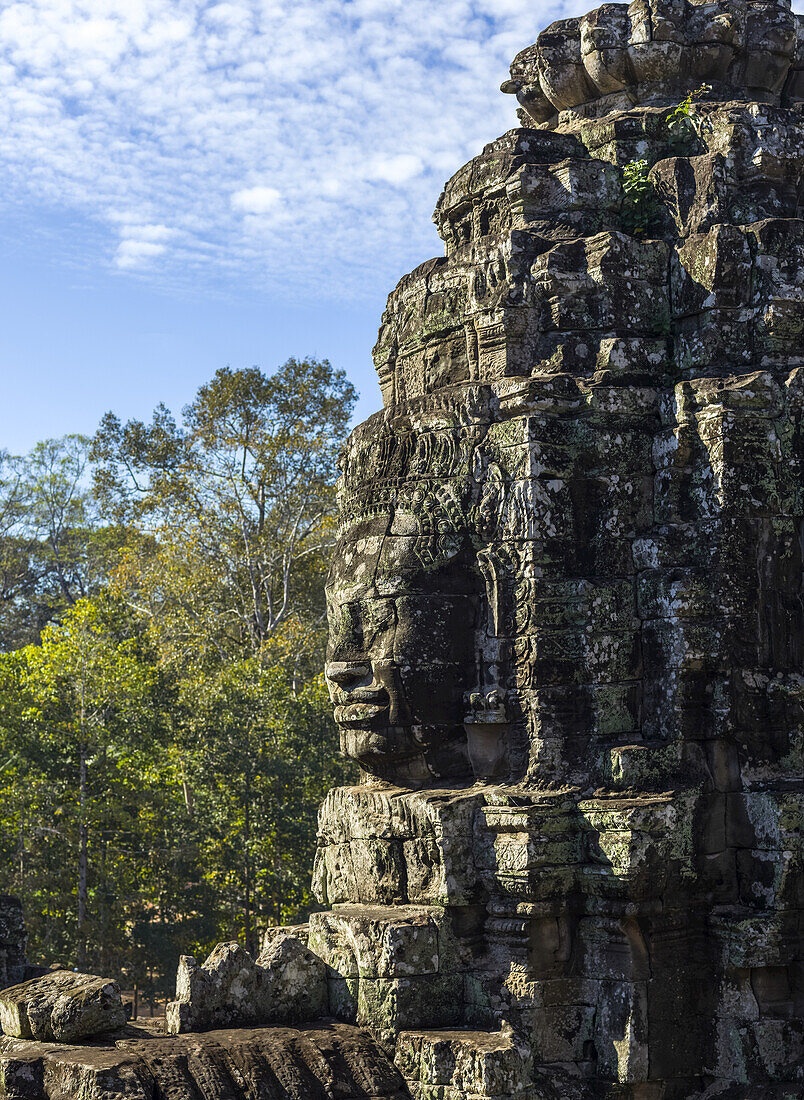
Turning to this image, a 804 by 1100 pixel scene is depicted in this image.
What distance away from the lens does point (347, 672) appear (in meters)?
7.51

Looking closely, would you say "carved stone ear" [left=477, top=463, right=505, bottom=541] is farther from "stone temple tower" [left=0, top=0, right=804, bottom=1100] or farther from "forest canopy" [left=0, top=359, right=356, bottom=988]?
"forest canopy" [left=0, top=359, right=356, bottom=988]

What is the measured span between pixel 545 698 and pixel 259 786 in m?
11.6

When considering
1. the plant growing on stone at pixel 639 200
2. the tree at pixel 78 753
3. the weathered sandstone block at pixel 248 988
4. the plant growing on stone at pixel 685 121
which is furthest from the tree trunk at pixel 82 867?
the plant growing on stone at pixel 685 121

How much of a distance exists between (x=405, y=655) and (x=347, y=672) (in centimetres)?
46

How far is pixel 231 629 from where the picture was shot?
24859 millimetres

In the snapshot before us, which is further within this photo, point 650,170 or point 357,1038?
point 650,170

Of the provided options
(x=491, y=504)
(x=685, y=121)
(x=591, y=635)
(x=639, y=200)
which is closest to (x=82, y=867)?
(x=491, y=504)

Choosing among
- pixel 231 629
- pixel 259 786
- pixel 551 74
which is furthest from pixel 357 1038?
pixel 231 629

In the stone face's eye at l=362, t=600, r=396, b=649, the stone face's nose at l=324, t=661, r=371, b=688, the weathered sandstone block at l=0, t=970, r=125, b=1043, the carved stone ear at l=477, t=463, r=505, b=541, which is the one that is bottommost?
the weathered sandstone block at l=0, t=970, r=125, b=1043

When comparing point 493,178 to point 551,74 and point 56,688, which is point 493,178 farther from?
point 56,688

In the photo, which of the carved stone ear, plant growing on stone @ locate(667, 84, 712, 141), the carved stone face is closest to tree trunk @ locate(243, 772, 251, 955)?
the carved stone face

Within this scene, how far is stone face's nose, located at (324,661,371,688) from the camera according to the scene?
7477mm

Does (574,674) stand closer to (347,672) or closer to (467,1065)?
(347,672)

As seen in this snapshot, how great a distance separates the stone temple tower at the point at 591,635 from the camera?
673 centimetres
